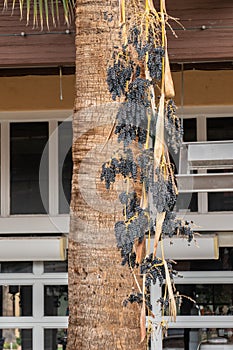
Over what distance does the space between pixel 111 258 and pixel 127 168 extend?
597mm

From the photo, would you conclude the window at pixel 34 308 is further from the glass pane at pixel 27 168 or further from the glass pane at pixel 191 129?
the glass pane at pixel 191 129

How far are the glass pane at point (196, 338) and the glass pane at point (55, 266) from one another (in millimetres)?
1262

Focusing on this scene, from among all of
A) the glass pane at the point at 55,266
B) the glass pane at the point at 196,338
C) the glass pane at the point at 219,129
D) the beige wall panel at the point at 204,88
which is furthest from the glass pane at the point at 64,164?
the glass pane at the point at 196,338

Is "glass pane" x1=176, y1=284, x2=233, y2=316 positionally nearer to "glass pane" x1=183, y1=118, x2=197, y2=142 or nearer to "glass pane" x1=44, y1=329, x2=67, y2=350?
"glass pane" x1=44, y1=329, x2=67, y2=350

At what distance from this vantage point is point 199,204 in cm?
813

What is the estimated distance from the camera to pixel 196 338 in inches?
324

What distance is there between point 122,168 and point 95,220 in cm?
51

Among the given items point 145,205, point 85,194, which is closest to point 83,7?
point 85,194

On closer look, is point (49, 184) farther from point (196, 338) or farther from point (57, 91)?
point (196, 338)

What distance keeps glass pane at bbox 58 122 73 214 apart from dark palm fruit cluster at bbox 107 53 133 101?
188 inches

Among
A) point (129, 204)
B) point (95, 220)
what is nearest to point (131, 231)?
point (129, 204)

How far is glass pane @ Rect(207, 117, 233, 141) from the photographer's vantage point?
26.6ft

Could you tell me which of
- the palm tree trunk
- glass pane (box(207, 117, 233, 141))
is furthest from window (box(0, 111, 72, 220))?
the palm tree trunk

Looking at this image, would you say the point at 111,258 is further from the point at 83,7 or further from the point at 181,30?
the point at 181,30
